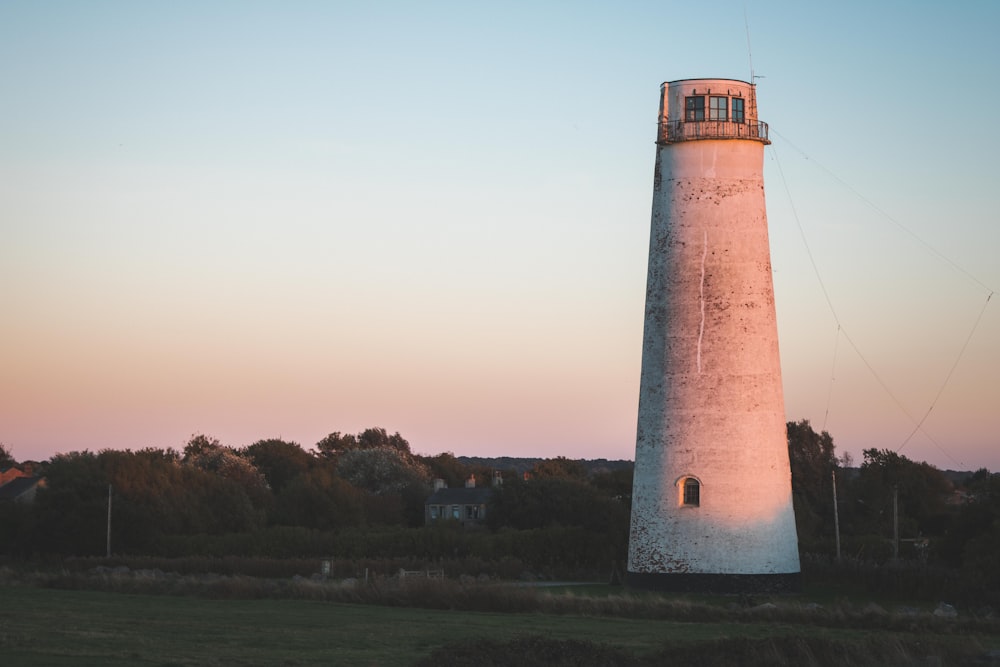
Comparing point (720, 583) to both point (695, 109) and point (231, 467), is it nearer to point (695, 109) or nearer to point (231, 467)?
point (695, 109)

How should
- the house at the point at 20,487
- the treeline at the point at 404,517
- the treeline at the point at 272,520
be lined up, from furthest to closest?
the house at the point at 20,487 → the treeline at the point at 272,520 → the treeline at the point at 404,517

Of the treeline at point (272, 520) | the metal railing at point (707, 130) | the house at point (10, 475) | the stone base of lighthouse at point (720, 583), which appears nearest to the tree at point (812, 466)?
the treeline at point (272, 520)

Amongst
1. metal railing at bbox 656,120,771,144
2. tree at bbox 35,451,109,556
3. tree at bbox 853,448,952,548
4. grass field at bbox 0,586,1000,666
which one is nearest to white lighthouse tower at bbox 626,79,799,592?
metal railing at bbox 656,120,771,144

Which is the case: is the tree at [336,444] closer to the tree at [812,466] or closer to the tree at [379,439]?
the tree at [379,439]

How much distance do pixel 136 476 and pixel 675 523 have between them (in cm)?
3065

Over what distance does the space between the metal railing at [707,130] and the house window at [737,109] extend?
0.16 meters

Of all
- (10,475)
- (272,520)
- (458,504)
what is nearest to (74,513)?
(272,520)

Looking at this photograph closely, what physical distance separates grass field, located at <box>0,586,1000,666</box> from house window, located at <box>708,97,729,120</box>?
13.2 meters

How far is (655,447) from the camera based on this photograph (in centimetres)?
3306

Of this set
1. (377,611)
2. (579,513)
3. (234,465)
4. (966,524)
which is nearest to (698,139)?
(966,524)

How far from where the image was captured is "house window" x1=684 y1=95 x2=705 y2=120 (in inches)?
1325

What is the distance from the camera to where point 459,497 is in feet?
269

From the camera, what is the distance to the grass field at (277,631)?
19656 millimetres

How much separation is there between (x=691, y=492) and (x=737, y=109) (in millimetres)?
9679
